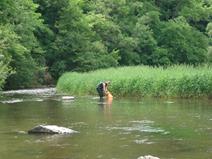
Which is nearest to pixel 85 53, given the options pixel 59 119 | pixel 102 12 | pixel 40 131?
pixel 102 12

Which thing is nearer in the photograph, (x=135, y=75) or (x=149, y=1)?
(x=135, y=75)

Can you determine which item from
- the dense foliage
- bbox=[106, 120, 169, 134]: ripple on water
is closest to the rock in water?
bbox=[106, 120, 169, 134]: ripple on water

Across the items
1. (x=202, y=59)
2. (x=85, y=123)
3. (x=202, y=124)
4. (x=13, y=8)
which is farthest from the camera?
(x=202, y=59)

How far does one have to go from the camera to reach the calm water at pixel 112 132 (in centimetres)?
1305

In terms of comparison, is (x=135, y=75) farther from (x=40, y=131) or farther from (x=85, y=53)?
(x=85, y=53)

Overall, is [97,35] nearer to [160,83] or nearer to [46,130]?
[160,83]

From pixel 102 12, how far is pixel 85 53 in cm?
889

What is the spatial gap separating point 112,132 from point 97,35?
4849cm

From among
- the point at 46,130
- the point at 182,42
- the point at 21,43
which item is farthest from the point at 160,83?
the point at 182,42

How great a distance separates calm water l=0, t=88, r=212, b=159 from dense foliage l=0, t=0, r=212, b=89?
19.5 meters

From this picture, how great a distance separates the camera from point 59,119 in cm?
2086

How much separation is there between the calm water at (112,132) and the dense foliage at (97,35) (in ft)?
63.8

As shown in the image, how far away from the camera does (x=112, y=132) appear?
16.6 meters

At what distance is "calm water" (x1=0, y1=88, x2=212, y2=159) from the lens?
42.8 ft
